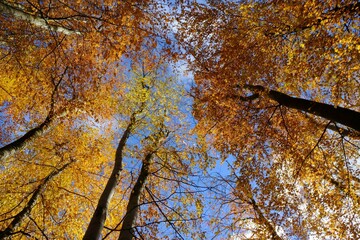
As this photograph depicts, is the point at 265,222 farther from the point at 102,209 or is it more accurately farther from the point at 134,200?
the point at 102,209

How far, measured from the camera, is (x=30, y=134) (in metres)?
7.99

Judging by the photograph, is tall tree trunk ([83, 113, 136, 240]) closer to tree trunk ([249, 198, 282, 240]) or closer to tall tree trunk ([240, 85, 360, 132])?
tall tree trunk ([240, 85, 360, 132])

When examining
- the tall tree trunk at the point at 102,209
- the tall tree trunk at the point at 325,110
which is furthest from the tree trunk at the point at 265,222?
the tall tree trunk at the point at 102,209

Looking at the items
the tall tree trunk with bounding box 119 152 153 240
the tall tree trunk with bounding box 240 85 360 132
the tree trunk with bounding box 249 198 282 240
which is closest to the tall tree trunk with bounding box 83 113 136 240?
the tall tree trunk with bounding box 119 152 153 240

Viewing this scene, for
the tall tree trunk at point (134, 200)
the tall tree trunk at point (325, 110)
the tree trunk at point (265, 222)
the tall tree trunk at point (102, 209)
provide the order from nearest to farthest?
the tall tree trunk at point (102, 209) → the tall tree trunk at point (325, 110) → the tall tree trunk at point (134, 200) → the tree trunk at point (265, 222)

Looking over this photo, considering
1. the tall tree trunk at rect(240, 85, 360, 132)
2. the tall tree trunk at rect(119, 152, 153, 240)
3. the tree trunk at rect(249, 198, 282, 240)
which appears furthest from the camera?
the tree trunk at rect(249, 198, 282, 240)

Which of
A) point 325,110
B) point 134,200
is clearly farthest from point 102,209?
point 325,110

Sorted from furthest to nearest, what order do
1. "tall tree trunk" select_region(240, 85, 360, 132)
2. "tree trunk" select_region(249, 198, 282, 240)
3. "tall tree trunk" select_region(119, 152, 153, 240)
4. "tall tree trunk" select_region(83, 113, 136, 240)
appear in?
"tree trunk" select_region(249, 198, 282, 240) → "tall tree trunk" select_region(119, 152, 153, 240) → "tall tree trunk" select_region(240, 85, 360, 132) → "tall tree trunk" select_region(83, 113, 136, 240)

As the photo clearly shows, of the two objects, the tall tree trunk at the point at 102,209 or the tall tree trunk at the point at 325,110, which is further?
the tall tree trunk at the point at 325,110

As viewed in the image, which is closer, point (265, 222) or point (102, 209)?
point (102, 209)

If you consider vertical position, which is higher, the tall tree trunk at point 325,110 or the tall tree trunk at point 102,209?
the tall tree trunk at point 325,110

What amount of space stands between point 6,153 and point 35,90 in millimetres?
4634

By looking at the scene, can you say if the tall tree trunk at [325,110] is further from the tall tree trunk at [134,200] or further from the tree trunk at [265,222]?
the tree trunk at [265,222]

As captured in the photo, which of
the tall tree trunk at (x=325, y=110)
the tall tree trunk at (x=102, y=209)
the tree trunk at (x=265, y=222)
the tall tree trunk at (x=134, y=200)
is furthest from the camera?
the tree trunk at (x=265, y=222)
